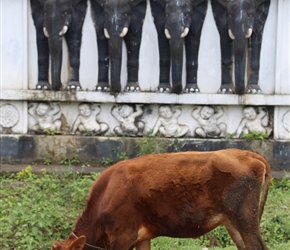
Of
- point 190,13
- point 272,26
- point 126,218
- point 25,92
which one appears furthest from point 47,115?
point 126,218

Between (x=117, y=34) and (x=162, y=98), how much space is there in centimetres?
94

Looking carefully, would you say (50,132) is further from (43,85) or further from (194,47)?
(194,47)

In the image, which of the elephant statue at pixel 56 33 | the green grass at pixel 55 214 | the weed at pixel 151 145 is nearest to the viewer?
the green grass at pixel 55 214

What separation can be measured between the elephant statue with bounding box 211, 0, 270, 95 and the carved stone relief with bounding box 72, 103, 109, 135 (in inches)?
59.7

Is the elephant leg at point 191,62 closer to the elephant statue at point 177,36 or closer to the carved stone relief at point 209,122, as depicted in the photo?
the elephant statue at point 177,36

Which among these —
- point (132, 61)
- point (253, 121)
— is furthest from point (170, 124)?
point (253, 121)

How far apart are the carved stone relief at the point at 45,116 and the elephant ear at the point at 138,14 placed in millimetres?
1359

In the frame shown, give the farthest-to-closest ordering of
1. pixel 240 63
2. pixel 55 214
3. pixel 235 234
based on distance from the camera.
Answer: pixel 240 63 → pixel 55 214 → pixel 235 234

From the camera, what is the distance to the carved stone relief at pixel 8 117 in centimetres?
1138

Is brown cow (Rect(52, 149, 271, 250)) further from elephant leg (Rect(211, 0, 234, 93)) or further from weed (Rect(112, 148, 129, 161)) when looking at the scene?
elephant leg (Rect(211, 0, 234, 93))

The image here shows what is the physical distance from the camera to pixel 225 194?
7211 millimetres

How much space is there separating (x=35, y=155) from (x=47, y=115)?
51 cm

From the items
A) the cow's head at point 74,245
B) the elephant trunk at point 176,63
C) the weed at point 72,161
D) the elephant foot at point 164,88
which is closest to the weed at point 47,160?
the weed at point 72,161

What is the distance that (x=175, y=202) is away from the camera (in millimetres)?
7195
